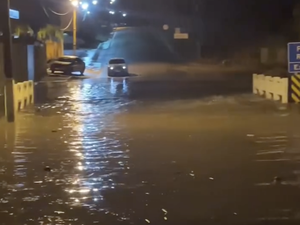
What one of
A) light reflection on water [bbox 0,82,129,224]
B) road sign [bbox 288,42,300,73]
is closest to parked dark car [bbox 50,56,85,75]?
light reflection on water [bbox 0,82,129,224]

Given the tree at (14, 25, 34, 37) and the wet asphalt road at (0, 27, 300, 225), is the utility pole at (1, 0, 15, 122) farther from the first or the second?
the tree at (14, 25, 34, 37)

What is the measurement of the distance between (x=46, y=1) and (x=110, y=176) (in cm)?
5606

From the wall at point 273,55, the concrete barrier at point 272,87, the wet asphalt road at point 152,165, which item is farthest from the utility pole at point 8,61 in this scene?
the wall at point 273,55

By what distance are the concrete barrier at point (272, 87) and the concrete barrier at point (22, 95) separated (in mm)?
9564

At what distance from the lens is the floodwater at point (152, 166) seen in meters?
8.92

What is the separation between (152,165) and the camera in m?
12.2

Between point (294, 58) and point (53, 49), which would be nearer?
point (294, 58)

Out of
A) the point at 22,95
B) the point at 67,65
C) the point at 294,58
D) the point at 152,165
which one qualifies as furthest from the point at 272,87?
the point at 67,65

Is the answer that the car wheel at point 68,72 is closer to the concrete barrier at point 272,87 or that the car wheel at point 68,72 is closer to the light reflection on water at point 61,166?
the concrete barrier at point 272,87

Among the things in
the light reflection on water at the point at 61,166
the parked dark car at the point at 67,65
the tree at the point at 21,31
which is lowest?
the light reflection on water at the point at 61,166

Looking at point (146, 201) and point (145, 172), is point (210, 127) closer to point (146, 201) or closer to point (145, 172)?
point (145, 172)

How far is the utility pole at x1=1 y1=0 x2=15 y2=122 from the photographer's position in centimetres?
1845

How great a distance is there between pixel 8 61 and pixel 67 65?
2812 cm

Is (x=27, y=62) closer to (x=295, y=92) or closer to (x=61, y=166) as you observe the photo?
(x=295, y=92)
